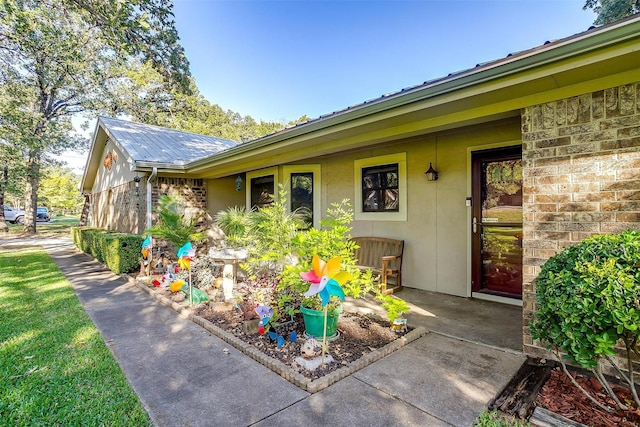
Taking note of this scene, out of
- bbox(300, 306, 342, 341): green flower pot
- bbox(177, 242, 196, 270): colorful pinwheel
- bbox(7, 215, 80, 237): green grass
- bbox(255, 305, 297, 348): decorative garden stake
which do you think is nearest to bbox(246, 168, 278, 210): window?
bbox(177, 242, 196, 270): colorful pinwheel

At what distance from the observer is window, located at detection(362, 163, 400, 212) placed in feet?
20.1

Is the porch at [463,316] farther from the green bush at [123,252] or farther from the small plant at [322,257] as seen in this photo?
the green bush at [123,252]

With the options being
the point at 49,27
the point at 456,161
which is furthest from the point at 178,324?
the point at 49,27

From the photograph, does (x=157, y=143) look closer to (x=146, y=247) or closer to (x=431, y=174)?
(x=146, y=247)

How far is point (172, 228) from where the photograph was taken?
6520 mm

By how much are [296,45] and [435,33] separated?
521 cm

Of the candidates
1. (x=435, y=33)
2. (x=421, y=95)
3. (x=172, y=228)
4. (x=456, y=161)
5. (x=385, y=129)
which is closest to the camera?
(x=421, y=95)

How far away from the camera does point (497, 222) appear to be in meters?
4.95

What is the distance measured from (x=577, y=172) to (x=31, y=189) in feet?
75.0

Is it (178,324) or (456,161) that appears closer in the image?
(178,324)

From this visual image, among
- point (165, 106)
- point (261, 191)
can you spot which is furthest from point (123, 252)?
point (165, 106)

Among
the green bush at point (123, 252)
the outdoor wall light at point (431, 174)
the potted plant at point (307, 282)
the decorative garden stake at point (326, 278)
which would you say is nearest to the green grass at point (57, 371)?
the decorative garden stake at point (326, 278)

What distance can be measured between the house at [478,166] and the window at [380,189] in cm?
2

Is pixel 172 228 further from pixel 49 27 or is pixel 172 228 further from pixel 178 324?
pixel 49 27
